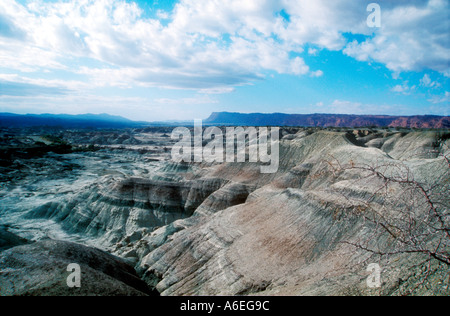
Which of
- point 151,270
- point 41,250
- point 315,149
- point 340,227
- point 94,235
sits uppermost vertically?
point 315,149

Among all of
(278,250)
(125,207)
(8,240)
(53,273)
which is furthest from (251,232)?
(8,240)

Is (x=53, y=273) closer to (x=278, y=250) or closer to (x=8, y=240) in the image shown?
(x=278, y=250)

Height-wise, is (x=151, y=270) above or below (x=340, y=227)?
below

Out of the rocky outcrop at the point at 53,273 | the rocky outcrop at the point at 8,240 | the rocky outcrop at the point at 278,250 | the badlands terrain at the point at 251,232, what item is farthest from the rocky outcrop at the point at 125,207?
the rocky outcrop at the point at 53,273
